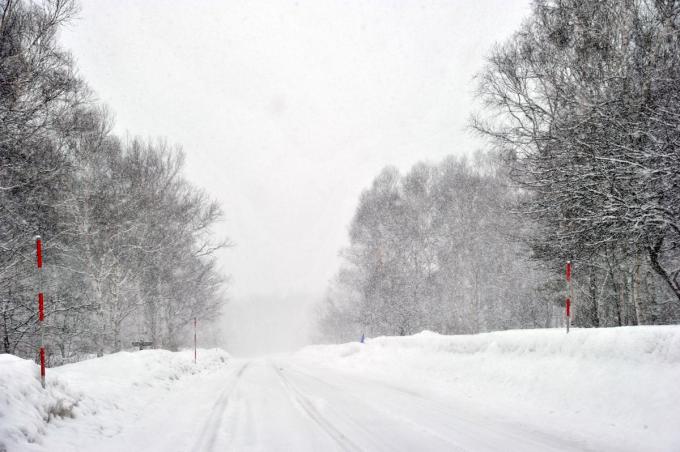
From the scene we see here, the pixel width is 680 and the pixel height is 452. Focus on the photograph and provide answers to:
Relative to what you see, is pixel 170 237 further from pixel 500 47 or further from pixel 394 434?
pixel 394 434

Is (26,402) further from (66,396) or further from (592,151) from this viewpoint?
(592,151)

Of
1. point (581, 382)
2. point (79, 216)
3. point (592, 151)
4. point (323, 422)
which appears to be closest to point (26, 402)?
point (323, 422)

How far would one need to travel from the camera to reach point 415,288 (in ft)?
83.9

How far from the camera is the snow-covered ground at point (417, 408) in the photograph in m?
5.30

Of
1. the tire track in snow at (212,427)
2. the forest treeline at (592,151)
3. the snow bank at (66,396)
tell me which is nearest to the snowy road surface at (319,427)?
the tire track in snow at (212,427)

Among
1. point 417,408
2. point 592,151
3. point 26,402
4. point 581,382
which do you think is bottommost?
point 417,408

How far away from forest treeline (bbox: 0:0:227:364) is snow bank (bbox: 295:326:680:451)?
1092 cm

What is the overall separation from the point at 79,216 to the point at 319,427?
572 inches

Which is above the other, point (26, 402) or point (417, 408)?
point (26, 402)

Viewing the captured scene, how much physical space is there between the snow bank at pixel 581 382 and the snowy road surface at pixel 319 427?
2.38 ft

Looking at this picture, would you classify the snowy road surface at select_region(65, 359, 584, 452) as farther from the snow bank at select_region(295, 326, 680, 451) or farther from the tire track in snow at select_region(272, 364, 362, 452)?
the snow bank at select_region(295, 326, 680, 451)

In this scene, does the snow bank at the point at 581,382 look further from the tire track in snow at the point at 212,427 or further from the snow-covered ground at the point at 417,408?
the tire track in snow at the point at 212,427

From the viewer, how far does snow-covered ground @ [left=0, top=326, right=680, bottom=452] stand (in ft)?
17.4

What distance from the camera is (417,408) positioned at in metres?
7.61
